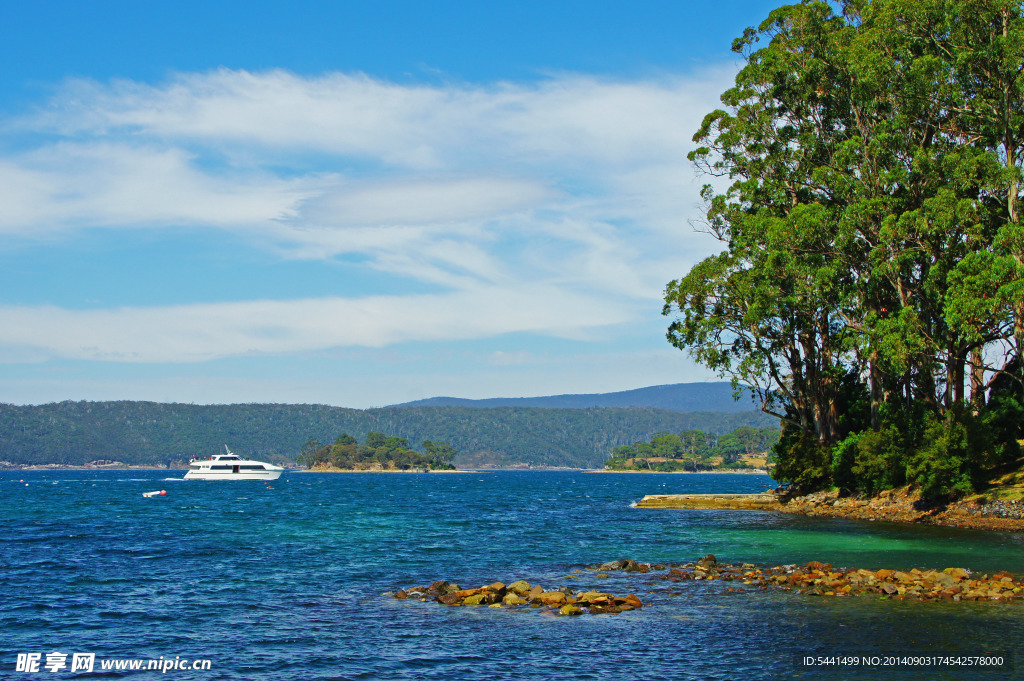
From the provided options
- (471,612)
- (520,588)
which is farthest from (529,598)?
(471,612)

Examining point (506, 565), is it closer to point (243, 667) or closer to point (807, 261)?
point (243, 667)

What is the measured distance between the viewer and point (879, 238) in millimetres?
48094

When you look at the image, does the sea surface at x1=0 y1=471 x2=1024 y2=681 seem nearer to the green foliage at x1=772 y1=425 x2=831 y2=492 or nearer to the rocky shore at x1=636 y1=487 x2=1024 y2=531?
the rocky shore at x1=636 y1=487 x2=1024 y2=531

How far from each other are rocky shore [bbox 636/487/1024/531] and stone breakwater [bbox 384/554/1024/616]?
18339 mm

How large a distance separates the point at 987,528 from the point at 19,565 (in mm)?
46280

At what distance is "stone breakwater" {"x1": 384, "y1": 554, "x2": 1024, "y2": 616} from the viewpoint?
2464cm

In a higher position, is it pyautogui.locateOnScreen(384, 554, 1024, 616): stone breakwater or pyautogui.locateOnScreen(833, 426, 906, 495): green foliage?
pyautogui.locateOnScreen(833, 426, 906, 495): green foliage

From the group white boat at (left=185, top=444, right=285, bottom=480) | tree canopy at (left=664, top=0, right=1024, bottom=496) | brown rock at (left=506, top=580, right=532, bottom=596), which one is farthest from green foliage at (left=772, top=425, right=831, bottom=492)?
white boat at (left=185, top=444, right=285, bottom=480)

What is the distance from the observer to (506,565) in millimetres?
34344

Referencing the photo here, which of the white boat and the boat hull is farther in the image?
the white boat

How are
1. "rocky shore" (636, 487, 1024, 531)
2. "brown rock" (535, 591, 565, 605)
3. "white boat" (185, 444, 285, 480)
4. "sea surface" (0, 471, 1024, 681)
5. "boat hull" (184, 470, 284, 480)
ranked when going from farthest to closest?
"white boat" (185, 444, 285, 480), "boat hull" (184, 470, 284, 480), "rocky shore" (636, 487, 1024, 531), "brown rock" (535, 591, 565, 605), "sea surface" (0, 471, 1024, 681)

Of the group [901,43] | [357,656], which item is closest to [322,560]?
[357,656]

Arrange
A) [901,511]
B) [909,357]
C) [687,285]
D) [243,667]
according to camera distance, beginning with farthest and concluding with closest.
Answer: [687,285], [901,511], [909,357], [243,667]

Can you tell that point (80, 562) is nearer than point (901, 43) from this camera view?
Yes
